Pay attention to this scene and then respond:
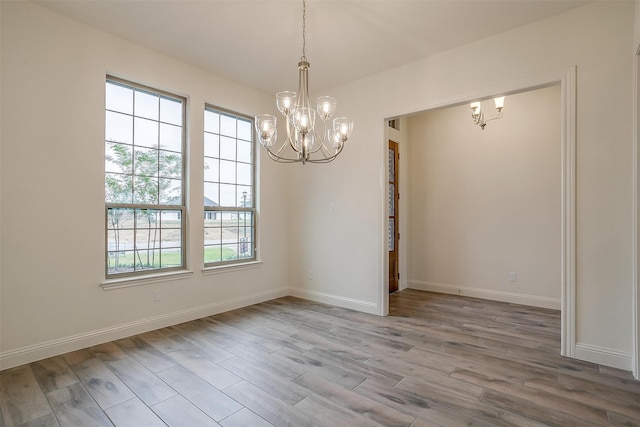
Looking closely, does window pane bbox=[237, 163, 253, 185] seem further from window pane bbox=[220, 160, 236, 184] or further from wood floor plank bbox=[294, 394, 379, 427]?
wood floor plank bbox=[294, 394, 379, 427]

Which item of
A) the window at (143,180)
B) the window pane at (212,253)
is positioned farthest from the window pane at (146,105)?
the window pane at (212,253)

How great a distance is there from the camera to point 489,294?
15.7 ft

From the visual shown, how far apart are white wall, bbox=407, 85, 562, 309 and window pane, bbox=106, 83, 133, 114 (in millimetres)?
4250

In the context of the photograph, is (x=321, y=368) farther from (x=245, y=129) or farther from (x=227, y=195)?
(x=245, y=129)

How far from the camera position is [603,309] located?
8.75ft

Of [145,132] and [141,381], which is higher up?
[145,132]

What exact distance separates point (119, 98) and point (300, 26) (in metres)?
2.04

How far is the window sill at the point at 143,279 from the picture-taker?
10.4ft

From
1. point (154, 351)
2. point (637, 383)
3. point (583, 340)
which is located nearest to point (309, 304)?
point (154, 351)

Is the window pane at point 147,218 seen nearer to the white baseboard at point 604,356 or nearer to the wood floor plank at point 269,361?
the wood floor plank at point 269,361

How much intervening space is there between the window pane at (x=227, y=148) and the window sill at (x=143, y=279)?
5.24ft

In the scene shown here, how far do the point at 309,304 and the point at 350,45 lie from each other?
331 cm

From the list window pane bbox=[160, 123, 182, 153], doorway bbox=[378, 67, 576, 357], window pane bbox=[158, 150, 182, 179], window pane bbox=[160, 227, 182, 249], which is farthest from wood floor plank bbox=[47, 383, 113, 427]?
doorway bbox=[378, 67, 576, 357]

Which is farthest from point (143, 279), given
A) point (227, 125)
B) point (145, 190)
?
Answer: point (227, 125)
